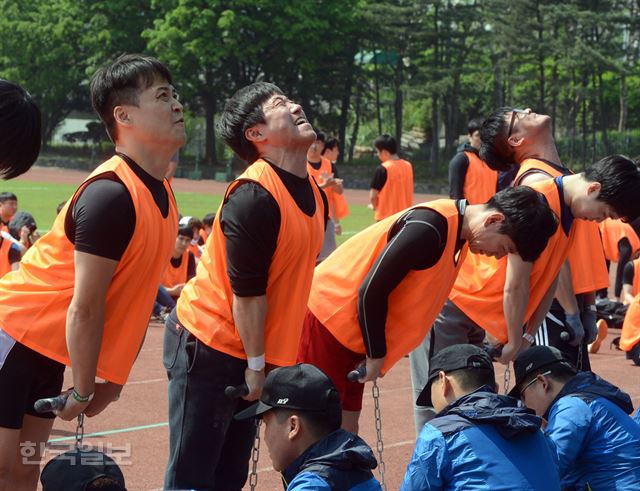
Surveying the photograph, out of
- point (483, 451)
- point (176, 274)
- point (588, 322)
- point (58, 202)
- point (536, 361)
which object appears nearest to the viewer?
point (483, 451)

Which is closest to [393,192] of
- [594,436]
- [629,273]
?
[629,273]

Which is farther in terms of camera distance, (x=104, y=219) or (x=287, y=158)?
(x=287, y=158)

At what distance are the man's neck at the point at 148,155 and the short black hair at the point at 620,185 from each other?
2440 millimetres

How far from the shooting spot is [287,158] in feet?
15.2

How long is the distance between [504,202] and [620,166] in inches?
36.2

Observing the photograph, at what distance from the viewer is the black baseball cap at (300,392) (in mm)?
3555

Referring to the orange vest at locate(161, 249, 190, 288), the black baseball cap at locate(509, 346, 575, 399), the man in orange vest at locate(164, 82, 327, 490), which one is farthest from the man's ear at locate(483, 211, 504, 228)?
the orange vest at locate(161, 249, 190, 288)

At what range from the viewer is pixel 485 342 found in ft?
19.8

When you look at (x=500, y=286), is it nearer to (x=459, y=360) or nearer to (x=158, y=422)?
(x=459, y=360)

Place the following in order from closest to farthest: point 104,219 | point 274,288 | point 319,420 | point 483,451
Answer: point 319,420 < point 104,219 < point 483,451 < point 274,288

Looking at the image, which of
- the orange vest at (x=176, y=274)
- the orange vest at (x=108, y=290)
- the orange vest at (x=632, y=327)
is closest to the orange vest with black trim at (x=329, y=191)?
the orange vest at (x=176, y=274)

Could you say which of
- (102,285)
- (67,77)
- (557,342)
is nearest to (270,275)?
(102,285)

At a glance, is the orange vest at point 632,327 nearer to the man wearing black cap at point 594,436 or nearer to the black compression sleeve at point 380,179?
the black compression sleeve at point 380,179

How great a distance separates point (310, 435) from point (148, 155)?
1.24 m
